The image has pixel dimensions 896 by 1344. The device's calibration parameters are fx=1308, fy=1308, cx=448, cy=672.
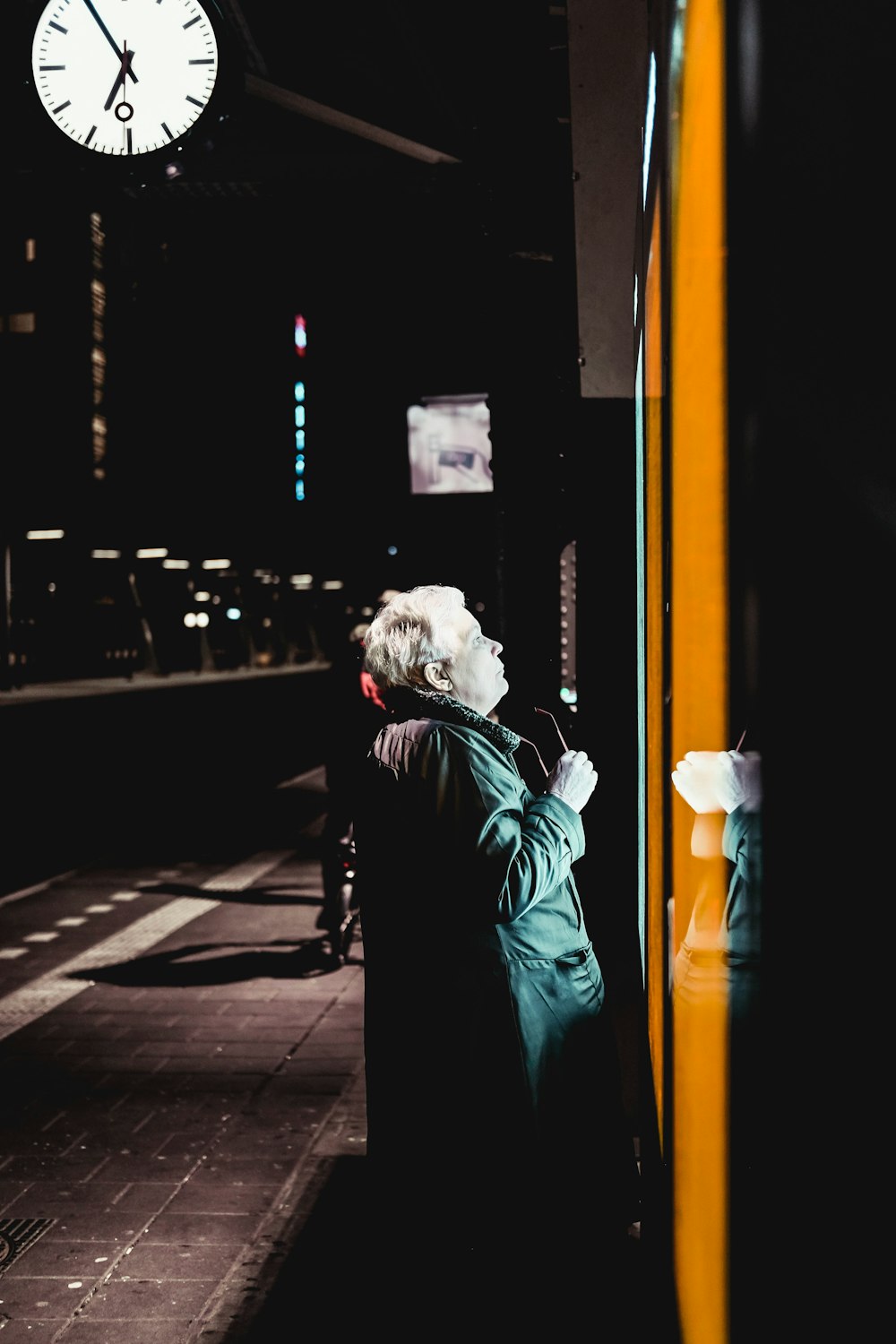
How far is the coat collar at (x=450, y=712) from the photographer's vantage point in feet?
8.70

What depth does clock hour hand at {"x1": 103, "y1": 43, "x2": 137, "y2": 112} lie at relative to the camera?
5.05 metres

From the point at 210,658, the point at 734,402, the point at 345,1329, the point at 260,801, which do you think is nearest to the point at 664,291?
the point at 734,402

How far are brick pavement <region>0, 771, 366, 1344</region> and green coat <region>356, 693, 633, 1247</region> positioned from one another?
130cm

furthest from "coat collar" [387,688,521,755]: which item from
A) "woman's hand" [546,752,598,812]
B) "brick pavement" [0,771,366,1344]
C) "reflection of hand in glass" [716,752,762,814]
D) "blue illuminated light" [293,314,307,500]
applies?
"blue illuminated light" [293,314,307,500]

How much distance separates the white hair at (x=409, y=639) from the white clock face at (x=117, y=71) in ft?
10.5

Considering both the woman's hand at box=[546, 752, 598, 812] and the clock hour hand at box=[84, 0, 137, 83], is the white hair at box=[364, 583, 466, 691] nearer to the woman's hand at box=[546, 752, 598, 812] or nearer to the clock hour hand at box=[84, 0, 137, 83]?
the woman's hand at box=[546, 752, 598, 812]

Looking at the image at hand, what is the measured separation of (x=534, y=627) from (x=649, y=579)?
1.81 m

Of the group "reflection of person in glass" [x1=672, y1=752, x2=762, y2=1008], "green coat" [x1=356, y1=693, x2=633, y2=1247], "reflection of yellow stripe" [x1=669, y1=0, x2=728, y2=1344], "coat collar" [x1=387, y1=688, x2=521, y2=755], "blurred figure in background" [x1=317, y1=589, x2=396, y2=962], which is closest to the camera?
"reflection of person in glass" [x1=672, y1=752, x2=762, y2=1008]

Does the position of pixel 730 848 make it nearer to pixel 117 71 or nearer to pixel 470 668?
pixel 470 668

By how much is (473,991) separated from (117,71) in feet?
13.4

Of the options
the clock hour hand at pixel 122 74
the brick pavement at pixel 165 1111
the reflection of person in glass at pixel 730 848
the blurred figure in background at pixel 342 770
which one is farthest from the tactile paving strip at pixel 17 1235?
the clock hour hand at pixel 122 74

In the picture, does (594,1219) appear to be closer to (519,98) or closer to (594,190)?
(594,190)

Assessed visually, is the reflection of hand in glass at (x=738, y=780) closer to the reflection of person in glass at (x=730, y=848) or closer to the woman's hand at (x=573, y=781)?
the reflection of person in glass at (x=730, y=848)

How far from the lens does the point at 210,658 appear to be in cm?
3039
